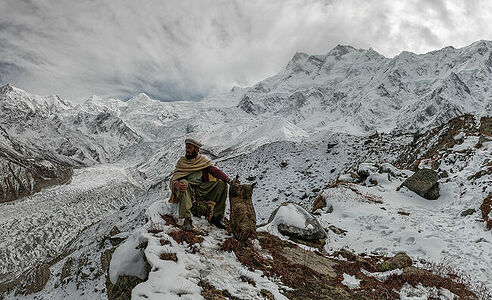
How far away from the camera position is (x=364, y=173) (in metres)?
25.4

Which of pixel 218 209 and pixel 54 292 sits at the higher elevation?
pixel 218 209

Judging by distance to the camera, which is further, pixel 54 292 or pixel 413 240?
pixel 54 292

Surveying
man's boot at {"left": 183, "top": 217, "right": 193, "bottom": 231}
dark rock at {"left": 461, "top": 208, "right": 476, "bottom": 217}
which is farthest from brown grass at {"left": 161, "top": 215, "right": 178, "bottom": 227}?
dark rock at {"left": 461, "top": 208, "right": 476, "bottom": 217}

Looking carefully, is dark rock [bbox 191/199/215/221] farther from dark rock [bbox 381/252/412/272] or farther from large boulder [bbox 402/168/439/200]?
large boulder [bbox 402/168/439/200]

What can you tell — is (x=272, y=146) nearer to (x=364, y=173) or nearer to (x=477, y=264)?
(x=364, y=173)

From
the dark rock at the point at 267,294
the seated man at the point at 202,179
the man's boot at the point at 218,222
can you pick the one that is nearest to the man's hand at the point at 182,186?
the seated man at the point at 202,179

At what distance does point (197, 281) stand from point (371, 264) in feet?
26.2

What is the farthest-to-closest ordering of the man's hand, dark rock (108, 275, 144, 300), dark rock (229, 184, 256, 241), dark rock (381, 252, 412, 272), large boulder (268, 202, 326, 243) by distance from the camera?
large boulder (268, 202, 326, 243), dark rock (381, 252, 412, 272), dark rock (229, 184, 256, 241), the man's hand, dark rock (108, 275, 144, 300)

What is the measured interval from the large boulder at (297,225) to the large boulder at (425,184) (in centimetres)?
912

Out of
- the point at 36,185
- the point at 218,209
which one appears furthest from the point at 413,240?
the point at 36,185

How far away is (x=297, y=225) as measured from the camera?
13.7 m

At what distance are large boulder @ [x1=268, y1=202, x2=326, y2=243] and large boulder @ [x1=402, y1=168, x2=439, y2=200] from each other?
912 centimetres

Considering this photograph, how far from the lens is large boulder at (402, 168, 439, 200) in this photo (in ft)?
61.2

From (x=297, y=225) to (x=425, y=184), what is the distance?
11.2 m
